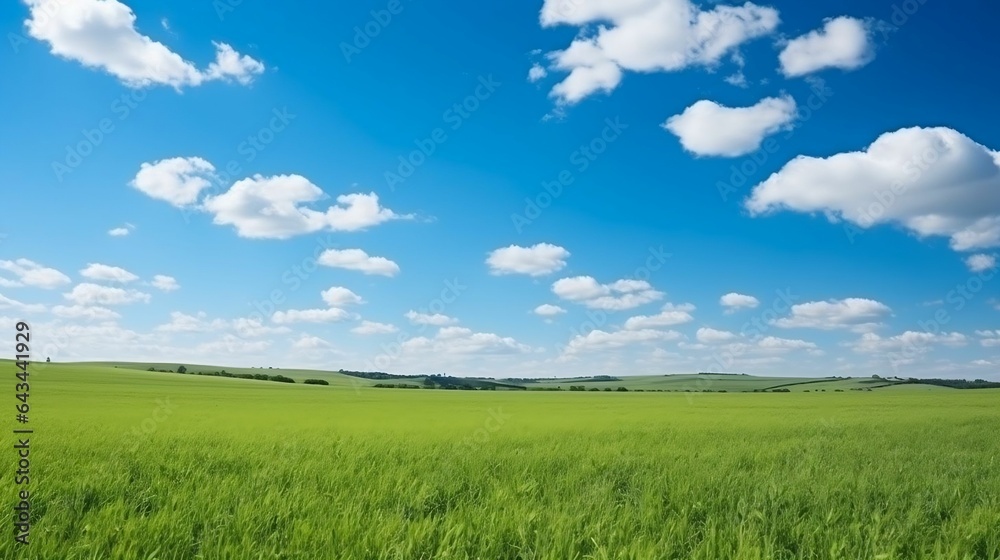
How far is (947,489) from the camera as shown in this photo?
8625 millimetres

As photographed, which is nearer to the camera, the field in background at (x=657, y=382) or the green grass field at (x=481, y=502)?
the green grass field at (x=481, y=502)

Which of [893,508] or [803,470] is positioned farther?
[803,470]

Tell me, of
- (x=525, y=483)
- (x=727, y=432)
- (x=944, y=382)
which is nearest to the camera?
(x=525, y=483)

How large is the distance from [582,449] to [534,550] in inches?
279

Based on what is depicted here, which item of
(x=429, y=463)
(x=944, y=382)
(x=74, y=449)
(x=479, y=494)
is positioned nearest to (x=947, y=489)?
(x=479, y=494)

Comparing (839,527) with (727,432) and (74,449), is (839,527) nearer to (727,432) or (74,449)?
(74,449)

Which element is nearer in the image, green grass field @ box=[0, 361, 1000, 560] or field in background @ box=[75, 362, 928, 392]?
green grass field @ box=[0, 361, 1000, 560]

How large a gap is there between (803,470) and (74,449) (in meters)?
12.2

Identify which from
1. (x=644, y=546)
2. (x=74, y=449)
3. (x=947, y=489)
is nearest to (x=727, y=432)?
(x=947, y=489)

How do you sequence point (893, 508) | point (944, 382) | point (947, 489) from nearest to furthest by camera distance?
point (893, 508) < point (947, 489) < point (944, 382)

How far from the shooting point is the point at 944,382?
117 meters

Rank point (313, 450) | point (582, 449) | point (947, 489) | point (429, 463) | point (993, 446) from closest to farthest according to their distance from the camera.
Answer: point (947, 489)
point (429, 463)
point (313, 450)
point (582, 449)
point (993, 446)

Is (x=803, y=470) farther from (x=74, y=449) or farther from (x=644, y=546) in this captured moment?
(x=74, y=449)

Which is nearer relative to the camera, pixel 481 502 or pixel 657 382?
pixel 481 502
